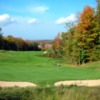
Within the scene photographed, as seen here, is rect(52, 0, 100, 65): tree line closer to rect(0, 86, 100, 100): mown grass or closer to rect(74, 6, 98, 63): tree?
rect(74, 6, 98, 63): tree

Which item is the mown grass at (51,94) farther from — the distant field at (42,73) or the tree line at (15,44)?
the tree line at (15,44)

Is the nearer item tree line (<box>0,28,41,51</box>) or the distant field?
the distant field

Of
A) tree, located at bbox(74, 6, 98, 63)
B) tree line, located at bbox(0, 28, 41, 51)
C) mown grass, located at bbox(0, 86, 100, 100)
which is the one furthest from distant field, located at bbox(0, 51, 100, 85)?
tree line, located at bbox(0, 28, 41, 51)

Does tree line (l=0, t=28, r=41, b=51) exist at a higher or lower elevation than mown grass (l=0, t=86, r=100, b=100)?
higher

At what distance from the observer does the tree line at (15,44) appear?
8921 centimetres

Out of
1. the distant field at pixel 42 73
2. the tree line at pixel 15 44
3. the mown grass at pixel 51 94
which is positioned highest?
the tree line at pixel 15 44

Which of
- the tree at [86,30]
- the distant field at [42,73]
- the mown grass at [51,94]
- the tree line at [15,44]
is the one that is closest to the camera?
the mown grass at [51,94]

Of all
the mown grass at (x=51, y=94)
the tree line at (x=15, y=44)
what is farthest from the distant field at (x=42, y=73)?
the tree line at (x=15, y=44)

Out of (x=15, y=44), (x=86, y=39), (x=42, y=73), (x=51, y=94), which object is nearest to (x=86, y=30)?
(x=86, y=39)

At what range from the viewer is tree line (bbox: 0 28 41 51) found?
8921 cm

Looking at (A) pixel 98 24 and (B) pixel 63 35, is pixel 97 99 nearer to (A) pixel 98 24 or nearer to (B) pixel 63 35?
(A) pixel 98 24

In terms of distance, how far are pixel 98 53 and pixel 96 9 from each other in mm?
6720

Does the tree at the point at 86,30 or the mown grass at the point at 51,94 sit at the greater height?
the tree at the point at 86,30

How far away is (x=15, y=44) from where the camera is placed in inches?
3910
